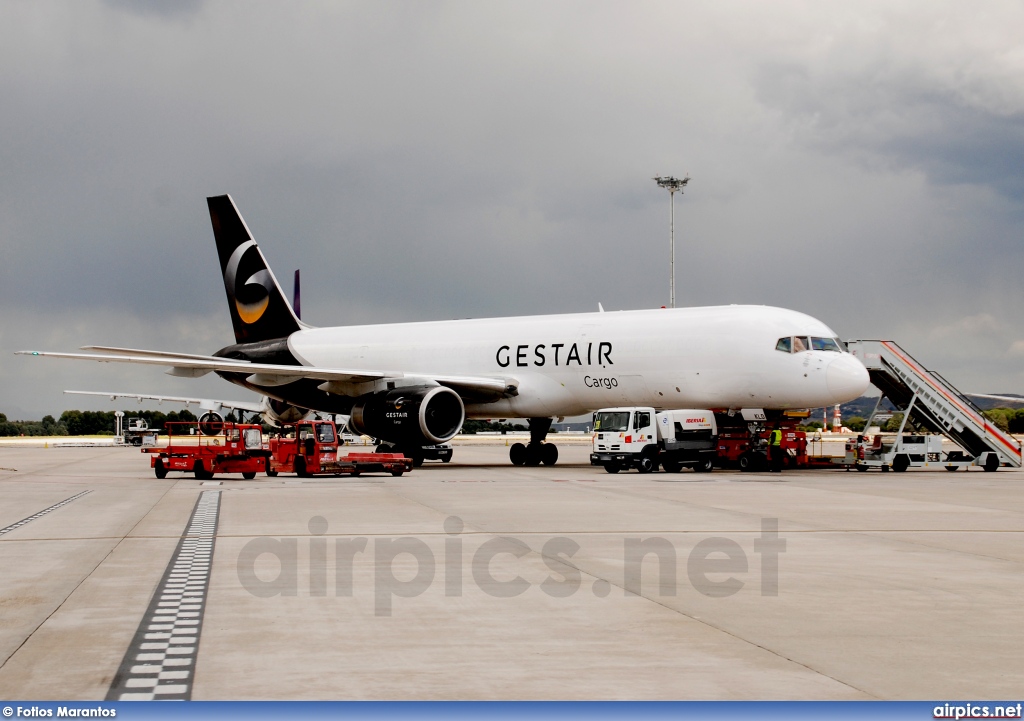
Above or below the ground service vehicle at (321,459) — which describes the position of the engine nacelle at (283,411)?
above

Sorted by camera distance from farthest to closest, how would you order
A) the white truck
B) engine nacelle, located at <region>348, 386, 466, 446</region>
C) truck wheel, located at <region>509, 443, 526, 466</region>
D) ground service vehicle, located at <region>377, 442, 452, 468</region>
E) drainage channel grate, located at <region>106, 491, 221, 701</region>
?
truck wheel, located at <region>509, 443, 526, 466</region> → ground service vehicle, located at <region>377, 442, 452, 468</region> → engine nacelle, located at <region>348, 386, 466, 446</region> → the white truck → drainage channel grate, located at <region>106, 491, 221, 701</region>

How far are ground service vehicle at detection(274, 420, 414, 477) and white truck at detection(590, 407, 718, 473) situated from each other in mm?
5573

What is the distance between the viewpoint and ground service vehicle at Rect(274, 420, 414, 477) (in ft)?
101

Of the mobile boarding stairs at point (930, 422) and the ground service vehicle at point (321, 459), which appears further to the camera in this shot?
the mobile boarding stairs at point (930, 422)

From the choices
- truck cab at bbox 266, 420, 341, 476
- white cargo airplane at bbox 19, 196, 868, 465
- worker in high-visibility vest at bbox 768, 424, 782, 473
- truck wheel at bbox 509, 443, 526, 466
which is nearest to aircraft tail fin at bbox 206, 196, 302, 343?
white cargo airplane at bbox 19, 196, 868, 465

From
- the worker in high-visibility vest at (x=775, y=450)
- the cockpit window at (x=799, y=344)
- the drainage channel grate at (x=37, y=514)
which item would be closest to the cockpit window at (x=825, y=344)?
the cockpit window at (x=799, y=344)

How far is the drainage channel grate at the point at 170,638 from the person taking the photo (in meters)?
6.38

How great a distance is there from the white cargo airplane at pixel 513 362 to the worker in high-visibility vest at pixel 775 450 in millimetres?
996

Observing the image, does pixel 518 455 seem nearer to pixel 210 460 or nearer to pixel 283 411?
pixel 210 460

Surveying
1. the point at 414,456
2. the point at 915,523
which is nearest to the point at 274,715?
the point at 915,523

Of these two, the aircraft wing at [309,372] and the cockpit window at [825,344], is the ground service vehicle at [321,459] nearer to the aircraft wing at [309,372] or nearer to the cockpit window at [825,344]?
the aircraft wing at [309,372]

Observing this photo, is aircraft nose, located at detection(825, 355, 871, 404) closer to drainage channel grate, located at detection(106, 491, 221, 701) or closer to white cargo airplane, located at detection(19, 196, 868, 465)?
white cargo airplane, located at detection(19, 196, 868, 465)

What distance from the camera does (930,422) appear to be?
34719mm

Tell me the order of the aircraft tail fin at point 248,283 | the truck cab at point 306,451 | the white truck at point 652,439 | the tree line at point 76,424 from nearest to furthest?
the truck cab at point 306,451
the white truck at point 652,439
the aircraft tail fin at point 248,283
the tree line at point 76,424
